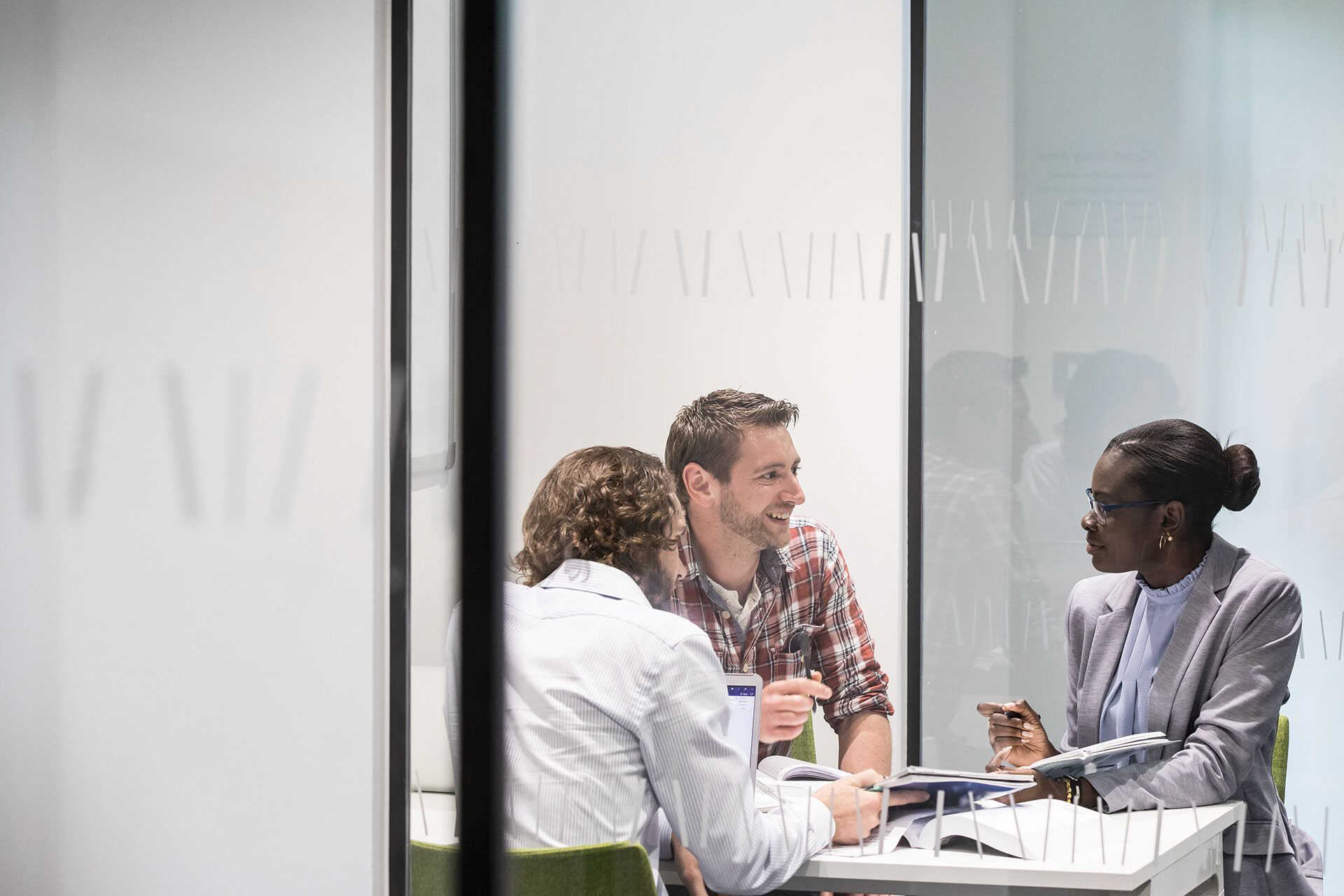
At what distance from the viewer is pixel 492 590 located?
1.45m

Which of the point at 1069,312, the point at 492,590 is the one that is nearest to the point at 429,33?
the point at 492,590

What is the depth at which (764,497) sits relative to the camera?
1.26 metres

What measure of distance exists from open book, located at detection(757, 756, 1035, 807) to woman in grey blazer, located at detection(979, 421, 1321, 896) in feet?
0.10

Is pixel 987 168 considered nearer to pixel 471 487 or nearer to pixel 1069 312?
pixel 1069 312

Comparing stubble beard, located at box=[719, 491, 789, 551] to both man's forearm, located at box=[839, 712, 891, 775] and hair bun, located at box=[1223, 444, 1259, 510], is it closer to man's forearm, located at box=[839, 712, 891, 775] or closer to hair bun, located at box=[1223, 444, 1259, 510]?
man's forearm, located at box=[839, 712, 891, 775]

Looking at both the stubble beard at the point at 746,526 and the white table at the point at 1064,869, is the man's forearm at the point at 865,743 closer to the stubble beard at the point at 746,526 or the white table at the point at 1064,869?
the white table at the point at 1064,869

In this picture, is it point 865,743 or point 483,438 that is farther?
point 483,438

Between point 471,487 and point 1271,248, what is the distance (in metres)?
1.24

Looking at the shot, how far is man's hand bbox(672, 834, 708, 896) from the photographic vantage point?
4.07ft

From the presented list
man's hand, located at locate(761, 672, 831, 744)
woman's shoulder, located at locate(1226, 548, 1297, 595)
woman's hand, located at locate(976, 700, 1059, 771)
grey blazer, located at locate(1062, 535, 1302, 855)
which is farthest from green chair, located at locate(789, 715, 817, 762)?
woman's shoulder, located at locate(1226, 548, 1297, 595)

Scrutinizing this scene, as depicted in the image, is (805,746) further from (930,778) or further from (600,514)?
(600,514)

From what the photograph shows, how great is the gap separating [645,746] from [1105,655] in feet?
2.10

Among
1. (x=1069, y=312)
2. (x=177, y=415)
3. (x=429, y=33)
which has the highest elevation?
(x=429, y=33)

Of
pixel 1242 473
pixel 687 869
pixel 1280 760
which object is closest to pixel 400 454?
pixel 687 869
